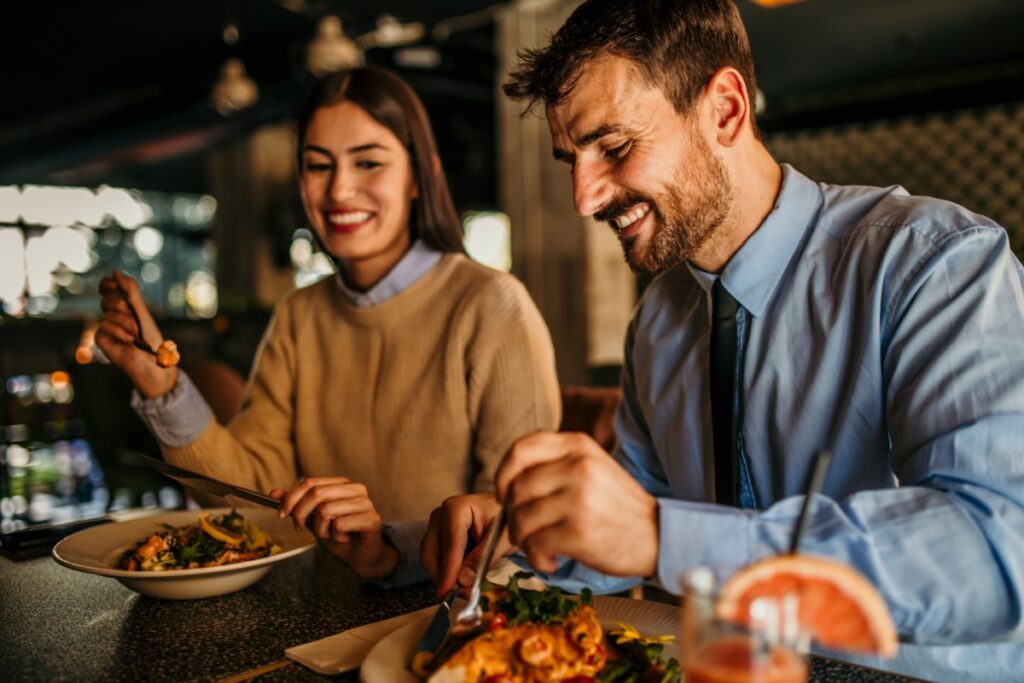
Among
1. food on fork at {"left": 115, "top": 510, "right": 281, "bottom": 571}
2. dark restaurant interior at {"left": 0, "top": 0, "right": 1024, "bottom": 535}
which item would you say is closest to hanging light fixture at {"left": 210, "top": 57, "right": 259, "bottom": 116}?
dark restaurant interior at {"left": 0, "top": 0, "right": 1024, "bottom": 535}

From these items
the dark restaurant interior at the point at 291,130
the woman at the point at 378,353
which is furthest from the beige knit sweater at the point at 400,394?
the dark restaurant interior at the point at 291,130

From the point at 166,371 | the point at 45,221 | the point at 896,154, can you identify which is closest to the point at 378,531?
the point at 166,371

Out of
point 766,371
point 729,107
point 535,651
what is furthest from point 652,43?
point 535,651

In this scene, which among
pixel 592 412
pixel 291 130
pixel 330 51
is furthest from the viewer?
pixel 291 130

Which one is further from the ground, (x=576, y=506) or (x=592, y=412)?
(x=576, y=506)

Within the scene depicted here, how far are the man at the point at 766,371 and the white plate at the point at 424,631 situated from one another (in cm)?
11

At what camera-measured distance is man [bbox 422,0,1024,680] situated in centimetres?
81

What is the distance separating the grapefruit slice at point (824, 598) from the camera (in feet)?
1.73

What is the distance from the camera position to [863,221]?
122 cm

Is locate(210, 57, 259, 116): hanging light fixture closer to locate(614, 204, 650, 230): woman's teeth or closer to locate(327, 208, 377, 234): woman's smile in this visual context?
locate(327, 208, 377, 234): woman's smile

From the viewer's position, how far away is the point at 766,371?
1.26 meters

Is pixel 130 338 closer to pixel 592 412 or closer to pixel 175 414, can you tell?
pixel 175 414

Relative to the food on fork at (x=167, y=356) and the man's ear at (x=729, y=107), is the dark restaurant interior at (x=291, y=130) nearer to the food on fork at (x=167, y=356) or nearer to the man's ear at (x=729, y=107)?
the food on fork at (x=167, y=356)

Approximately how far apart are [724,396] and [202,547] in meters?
0.80
